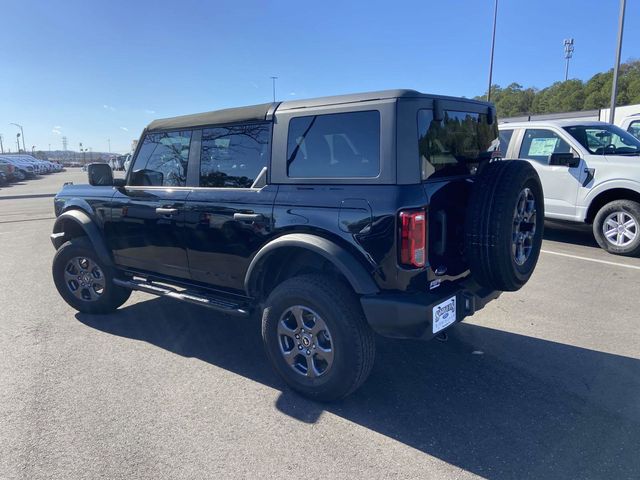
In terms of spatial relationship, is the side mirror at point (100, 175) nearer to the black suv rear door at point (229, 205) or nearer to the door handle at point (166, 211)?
the door handle at point (166, 211)

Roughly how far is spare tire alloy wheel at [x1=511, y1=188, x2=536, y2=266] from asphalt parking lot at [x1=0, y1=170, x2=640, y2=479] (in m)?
0.92

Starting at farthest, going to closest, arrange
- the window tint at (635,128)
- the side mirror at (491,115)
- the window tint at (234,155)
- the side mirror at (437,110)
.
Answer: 1. the window tint at (635,128)
2. the side mirror at (491,115)
3. the window tint at (234,155)
4. the side mirror at (437,110)

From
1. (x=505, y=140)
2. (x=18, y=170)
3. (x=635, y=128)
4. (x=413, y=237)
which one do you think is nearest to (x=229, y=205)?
(x=413, y=237)

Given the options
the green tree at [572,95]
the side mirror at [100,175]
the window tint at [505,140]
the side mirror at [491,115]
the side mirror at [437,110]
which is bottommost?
the side mirror at [100,175]

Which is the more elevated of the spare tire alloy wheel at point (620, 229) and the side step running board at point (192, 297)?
the spare tire alloy wheel at point (620, 229)

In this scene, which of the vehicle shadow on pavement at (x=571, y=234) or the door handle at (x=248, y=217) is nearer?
the door handle at (x=248, y=217)

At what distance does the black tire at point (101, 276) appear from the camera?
15.5ft

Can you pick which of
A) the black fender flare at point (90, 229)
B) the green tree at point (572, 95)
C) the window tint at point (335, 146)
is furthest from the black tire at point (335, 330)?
the green tree at point (572, 95)

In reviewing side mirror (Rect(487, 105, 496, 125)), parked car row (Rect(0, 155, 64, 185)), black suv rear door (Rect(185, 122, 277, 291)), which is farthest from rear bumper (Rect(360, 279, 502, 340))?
parked car row (Rect(0, 155, 64, 185))

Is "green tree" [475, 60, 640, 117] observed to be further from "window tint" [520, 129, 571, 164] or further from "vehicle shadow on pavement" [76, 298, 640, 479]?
"vehicle shadow on pavement" [76, 298, 640, 479]

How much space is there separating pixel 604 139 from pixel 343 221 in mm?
6365

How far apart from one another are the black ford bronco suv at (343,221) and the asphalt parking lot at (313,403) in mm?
467

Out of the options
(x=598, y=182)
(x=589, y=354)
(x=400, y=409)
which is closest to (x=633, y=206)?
(x=598, y=182)

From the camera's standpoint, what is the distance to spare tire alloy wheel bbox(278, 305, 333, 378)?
3.08 metres
